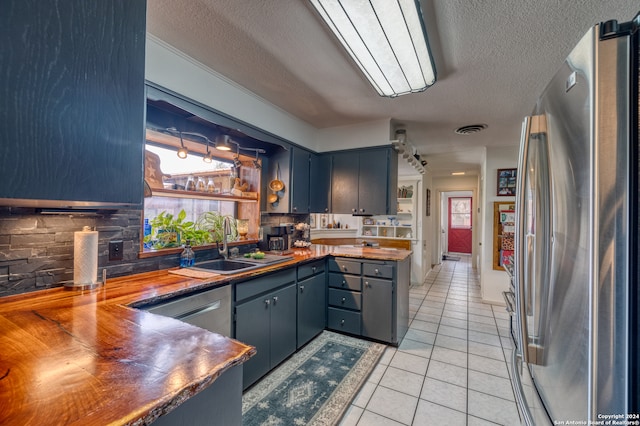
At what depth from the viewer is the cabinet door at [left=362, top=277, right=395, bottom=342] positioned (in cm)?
270

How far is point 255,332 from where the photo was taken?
6.63 feet

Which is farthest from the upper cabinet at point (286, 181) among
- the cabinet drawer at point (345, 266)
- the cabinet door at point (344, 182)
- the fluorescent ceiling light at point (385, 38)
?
the fluorescent ceiling light at point (385, 38)

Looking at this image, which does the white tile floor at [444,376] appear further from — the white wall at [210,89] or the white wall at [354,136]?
the white wall at [210,89]

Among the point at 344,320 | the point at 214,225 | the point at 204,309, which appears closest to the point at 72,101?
the point at 204,309

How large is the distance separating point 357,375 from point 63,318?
6.48 ft

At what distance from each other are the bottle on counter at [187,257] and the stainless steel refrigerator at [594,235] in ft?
7.35

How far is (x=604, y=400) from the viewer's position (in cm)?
57

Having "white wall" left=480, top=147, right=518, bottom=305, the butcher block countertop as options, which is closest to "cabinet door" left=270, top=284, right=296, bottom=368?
the butcher block countertop

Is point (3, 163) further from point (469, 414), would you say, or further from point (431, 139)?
point (431, 139)

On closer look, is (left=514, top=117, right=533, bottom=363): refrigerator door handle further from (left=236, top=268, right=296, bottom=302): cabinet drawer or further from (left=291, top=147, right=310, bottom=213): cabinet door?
(left=291, top=147, right=310, bottom=213): cabinet door

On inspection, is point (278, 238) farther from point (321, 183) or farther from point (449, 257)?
point (449, 257)

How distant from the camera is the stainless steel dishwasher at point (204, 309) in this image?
1483 millimetres

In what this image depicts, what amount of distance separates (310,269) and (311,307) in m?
0.39

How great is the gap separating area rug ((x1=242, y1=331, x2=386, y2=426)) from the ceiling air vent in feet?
9.20
